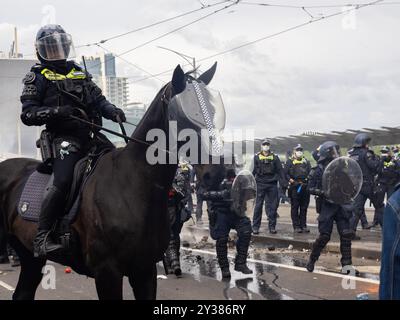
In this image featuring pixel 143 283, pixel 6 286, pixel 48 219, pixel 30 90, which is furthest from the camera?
pixel 6 286

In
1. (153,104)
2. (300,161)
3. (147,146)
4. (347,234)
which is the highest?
(153,104)

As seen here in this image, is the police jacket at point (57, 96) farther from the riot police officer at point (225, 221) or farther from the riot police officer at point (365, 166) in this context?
the riot police officer at point (365, 166)

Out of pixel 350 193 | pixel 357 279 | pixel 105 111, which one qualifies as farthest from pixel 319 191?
pixel 105 111

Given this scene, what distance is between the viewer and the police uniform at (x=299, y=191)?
13.1 meters

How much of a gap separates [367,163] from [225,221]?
465 centimetres

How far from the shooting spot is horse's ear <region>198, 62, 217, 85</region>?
4.53 m

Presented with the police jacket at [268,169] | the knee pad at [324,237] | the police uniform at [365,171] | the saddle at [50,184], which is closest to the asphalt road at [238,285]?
the knee pad at [324,237]

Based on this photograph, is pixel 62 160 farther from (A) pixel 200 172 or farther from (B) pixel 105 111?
(A) pixel 200 172

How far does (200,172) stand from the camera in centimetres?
538

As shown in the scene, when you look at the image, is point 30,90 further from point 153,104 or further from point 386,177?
point 386,177

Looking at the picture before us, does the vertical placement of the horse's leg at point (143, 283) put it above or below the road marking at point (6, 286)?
above

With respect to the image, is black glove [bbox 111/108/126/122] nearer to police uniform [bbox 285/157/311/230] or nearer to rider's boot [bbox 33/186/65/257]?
rider's boot [bbox 33/186/65/257]

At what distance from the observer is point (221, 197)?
322 inches

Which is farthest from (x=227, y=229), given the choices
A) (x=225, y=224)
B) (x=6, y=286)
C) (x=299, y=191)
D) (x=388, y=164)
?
(x=388, y=164)
